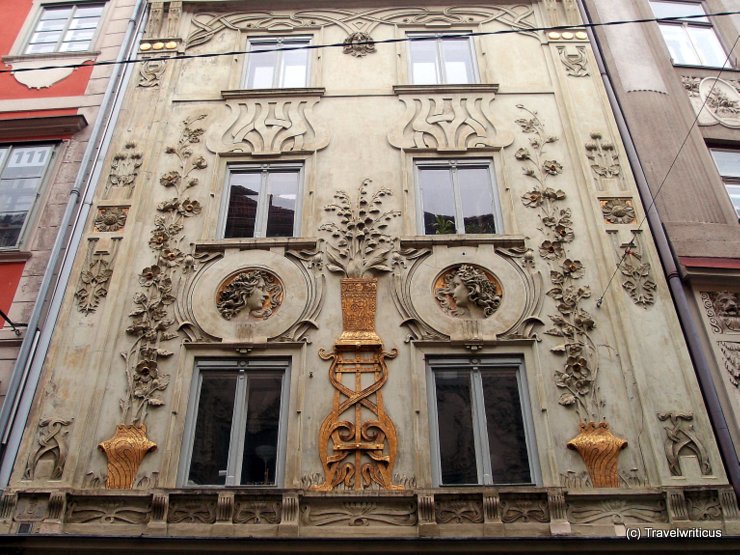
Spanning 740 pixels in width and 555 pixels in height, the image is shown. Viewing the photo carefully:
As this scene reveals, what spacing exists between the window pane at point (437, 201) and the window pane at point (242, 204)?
2.75 m

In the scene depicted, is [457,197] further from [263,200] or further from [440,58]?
[440,58]

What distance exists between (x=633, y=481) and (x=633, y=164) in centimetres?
524

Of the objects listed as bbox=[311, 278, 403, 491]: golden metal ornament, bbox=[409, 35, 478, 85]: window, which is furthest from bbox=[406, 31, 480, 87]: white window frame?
bbox=[311, 278, 403, 491]: golden metal ornament

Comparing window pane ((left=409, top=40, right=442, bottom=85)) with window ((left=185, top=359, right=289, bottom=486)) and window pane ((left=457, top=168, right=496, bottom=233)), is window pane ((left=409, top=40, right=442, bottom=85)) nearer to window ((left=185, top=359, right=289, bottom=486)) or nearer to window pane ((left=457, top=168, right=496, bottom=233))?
window pane ((left=457, top=168, right=496, bottom=233))

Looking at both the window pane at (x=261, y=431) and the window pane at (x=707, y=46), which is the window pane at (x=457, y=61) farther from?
the window pane at (x=261, y=431)

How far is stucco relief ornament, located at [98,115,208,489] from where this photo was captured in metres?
8.15

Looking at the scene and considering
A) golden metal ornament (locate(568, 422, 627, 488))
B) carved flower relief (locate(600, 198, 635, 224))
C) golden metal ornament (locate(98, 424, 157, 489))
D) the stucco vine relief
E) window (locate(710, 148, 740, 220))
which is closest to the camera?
golden metal ornament (locate(568, 422, 627, 488))

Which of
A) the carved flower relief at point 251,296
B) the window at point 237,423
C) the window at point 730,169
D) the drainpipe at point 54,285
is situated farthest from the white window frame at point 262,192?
the window at point 730,169

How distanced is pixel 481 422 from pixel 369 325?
2.00 meters

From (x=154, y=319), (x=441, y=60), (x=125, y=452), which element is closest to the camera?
(x=125, y=452)

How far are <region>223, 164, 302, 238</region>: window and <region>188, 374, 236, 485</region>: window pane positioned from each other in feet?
8.35

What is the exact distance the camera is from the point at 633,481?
7820 millimetres

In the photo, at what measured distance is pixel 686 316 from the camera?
8.90 metres

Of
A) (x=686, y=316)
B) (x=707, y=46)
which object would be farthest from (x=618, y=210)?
(x=707, y=46)
